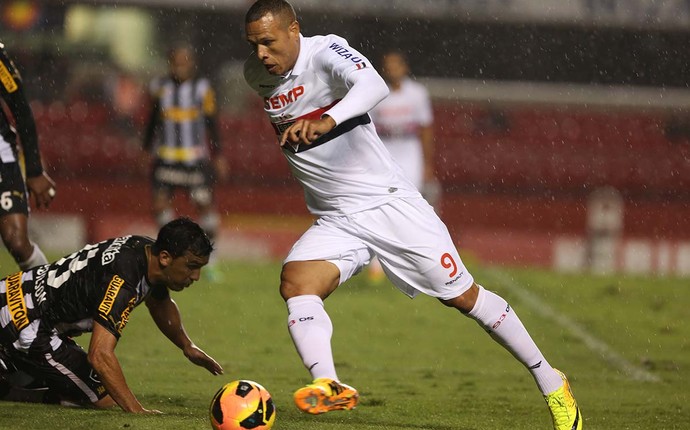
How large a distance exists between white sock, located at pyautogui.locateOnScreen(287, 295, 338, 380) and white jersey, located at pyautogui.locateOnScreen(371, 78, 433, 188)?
7334 millimetres

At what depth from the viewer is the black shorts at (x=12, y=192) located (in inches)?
291

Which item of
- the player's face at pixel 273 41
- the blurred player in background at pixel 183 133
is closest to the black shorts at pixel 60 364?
the player's face at pixel 273 41

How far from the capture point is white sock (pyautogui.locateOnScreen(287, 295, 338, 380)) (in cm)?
538

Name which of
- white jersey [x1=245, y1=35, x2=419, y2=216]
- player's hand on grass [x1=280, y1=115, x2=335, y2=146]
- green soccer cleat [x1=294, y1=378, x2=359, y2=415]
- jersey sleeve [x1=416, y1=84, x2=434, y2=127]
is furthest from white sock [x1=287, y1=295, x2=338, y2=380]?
jersey sleeve [x1=416, y1=84, x2=434, y2=127]

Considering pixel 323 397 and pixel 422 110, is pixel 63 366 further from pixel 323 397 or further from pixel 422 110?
pixel 422 110

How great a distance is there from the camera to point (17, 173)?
294 inches

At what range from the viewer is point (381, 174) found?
19.9 feet

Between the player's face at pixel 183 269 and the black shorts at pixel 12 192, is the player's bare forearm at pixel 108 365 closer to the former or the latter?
the player's face at pixel 183 269

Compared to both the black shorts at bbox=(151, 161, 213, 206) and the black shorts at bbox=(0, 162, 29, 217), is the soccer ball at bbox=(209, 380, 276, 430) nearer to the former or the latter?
the black shorts at bbox=(0, 162, 29, 217)

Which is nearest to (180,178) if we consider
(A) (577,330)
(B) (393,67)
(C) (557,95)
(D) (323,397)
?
(B) (393,67)

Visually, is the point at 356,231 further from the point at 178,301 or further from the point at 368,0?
the point at 368,0

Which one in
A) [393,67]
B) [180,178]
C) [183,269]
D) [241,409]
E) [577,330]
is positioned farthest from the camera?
[180,178]

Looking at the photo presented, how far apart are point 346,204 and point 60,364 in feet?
5.80

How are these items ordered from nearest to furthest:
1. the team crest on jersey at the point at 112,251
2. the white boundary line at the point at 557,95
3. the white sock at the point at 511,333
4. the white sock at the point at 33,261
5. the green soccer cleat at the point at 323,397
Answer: the green soccer cleat at the point at 323,397 → the white sock at the point at 511,333 → the team crest on jersey at the point at 112,251 → the white sock at the point at 33,261 → the white boundary line at the point at 557,95
